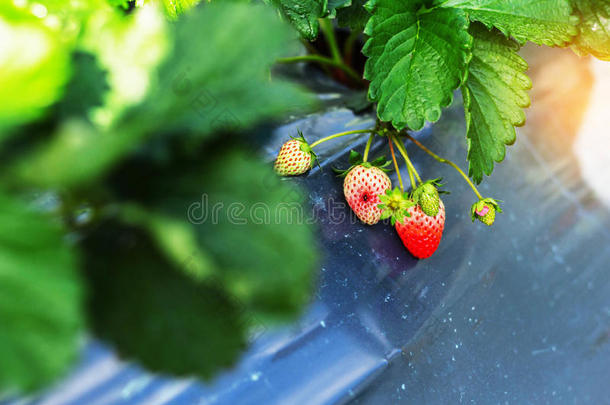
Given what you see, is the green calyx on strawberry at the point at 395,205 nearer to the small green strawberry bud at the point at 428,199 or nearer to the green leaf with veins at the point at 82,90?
the small green strawberry bud at the point at 428,199

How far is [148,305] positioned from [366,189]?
0.38m

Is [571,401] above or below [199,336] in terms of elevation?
below

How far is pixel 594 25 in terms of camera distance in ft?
1.90

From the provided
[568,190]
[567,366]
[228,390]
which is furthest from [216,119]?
[568,190]

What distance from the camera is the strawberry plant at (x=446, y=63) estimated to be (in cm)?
54

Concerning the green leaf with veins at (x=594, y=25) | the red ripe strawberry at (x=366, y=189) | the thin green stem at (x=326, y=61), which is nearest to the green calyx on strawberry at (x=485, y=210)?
the red ripe strawberry at (x=366, y=189)

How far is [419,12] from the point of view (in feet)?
1.88

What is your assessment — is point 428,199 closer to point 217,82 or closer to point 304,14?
point 304,14

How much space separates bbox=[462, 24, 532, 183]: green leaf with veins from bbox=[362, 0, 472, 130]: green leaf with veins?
0.06m

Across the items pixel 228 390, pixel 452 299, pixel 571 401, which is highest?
pixel 228 390

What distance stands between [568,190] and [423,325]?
0.44 meters

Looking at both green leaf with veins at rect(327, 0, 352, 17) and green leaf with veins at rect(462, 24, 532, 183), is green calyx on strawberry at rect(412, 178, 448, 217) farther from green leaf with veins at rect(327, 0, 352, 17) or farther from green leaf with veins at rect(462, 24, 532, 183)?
green leaf with veins at rect(327, 0, 352, 17)

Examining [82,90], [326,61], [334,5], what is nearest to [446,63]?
[334,5]

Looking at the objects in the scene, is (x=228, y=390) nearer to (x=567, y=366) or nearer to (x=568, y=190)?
(x=567, y=366)
